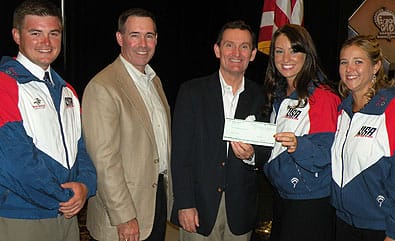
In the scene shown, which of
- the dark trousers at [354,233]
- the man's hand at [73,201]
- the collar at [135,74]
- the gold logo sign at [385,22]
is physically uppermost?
the gold logo sign at [385,22]

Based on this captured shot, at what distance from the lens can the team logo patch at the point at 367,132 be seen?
2418 millimetres

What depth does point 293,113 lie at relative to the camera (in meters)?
2.70

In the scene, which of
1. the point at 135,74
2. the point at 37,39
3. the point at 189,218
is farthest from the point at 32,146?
the point at 189,218

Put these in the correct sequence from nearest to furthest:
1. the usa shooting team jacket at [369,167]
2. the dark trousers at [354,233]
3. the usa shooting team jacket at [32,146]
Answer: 1. the usa shooting team jacket at [32,146]
2. the usa shooting team jacket at [369,167]
3. the dark trousers at [354,233]

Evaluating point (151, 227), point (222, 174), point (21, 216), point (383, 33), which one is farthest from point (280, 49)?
point (383, 33)

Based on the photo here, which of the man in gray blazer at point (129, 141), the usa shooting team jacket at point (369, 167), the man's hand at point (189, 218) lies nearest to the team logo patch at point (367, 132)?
the usa shooting team jacket at point (369, 167)

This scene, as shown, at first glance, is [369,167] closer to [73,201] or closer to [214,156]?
[214,156]

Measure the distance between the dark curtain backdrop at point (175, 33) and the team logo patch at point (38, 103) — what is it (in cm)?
247

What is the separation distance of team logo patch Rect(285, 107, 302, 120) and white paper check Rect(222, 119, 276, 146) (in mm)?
185

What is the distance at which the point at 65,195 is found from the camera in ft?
7.91

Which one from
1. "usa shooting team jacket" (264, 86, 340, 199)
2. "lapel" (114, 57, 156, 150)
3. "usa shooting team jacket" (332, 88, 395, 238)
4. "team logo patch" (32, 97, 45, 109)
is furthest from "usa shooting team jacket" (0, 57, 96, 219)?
"usa shooting team jacket" (332, 88, 395, 238)

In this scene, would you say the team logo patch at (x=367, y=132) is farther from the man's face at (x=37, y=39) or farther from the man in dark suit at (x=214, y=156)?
the man's face at (x=37, y=39)

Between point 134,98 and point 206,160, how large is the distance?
1.85ft

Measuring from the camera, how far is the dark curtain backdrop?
19.6 feet
